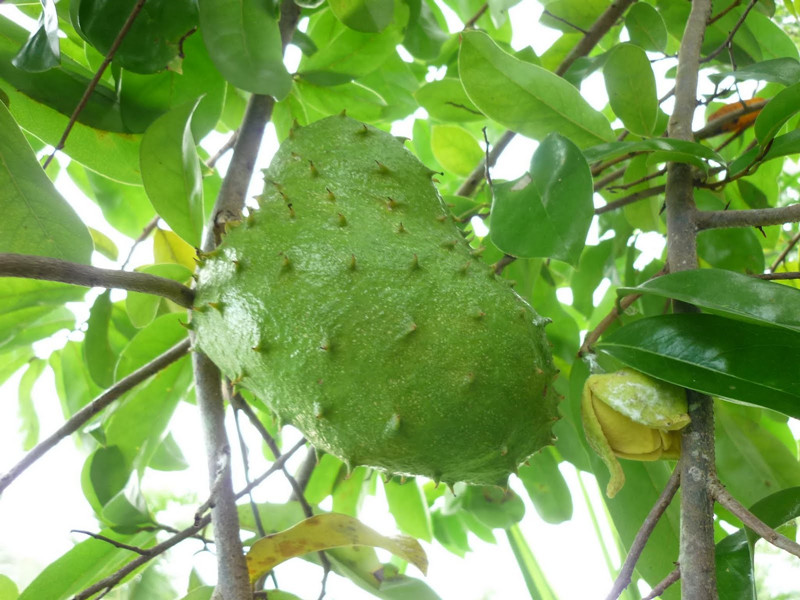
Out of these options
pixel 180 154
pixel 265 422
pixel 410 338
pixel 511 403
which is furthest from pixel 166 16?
pixel 265 422

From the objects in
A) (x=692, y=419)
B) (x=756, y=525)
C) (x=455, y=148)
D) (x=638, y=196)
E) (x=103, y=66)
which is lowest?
(x=756, y=525)

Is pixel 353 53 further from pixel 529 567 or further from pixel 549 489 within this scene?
pixel 529 567

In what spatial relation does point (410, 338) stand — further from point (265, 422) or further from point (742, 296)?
point (265, 422)

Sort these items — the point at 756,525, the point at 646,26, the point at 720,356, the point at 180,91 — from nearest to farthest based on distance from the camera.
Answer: the point at 756,525 < the point at 720,356 < the point at 180,91 < the point at 646,26

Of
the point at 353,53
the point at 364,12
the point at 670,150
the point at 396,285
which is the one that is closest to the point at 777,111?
the point at 670,150

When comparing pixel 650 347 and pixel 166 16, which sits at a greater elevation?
pixel 166 16

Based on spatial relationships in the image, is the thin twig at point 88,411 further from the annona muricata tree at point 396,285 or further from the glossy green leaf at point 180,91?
the glossy green leaf at point 180,91

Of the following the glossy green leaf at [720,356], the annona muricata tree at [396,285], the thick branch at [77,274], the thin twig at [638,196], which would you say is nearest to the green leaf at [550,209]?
the annona muricata tree at [396,285]
